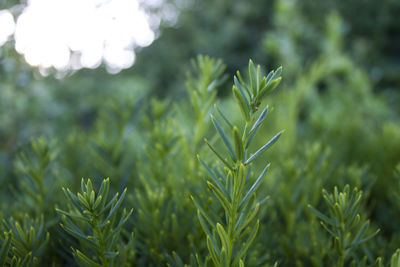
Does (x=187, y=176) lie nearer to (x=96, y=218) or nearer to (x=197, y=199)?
(x=197, y=199)

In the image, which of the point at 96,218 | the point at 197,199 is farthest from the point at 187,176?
the point at 96,218

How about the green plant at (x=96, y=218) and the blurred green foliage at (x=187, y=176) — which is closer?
the green plant at (x=96, y=218)

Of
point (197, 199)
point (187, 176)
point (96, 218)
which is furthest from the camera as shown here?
point (187, 176)

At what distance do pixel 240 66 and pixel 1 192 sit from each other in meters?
4.28

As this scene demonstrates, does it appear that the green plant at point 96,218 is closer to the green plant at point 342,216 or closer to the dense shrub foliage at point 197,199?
the dense shrub foliage at point 197,199

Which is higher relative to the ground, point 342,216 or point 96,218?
point 96,218

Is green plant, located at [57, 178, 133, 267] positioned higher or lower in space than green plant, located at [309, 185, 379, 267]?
higher

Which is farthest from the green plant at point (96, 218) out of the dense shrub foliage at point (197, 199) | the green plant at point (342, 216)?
the green plant at point (342, 216)

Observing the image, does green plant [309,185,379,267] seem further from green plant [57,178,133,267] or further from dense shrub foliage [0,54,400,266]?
green plant [57,178,133,267]

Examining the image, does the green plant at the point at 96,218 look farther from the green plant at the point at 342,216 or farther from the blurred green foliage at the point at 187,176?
the green plant at the point at 342,216

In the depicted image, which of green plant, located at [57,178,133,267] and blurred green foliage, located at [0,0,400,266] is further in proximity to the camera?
blurred green foliage, located at [0,0,400,266]

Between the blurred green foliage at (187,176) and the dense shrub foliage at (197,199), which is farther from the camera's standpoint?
the blurred green foliage at (187,176)

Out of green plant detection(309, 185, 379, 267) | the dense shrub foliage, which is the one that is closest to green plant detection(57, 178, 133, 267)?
the dense shrub foliage

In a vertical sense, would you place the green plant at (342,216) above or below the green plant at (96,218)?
below
